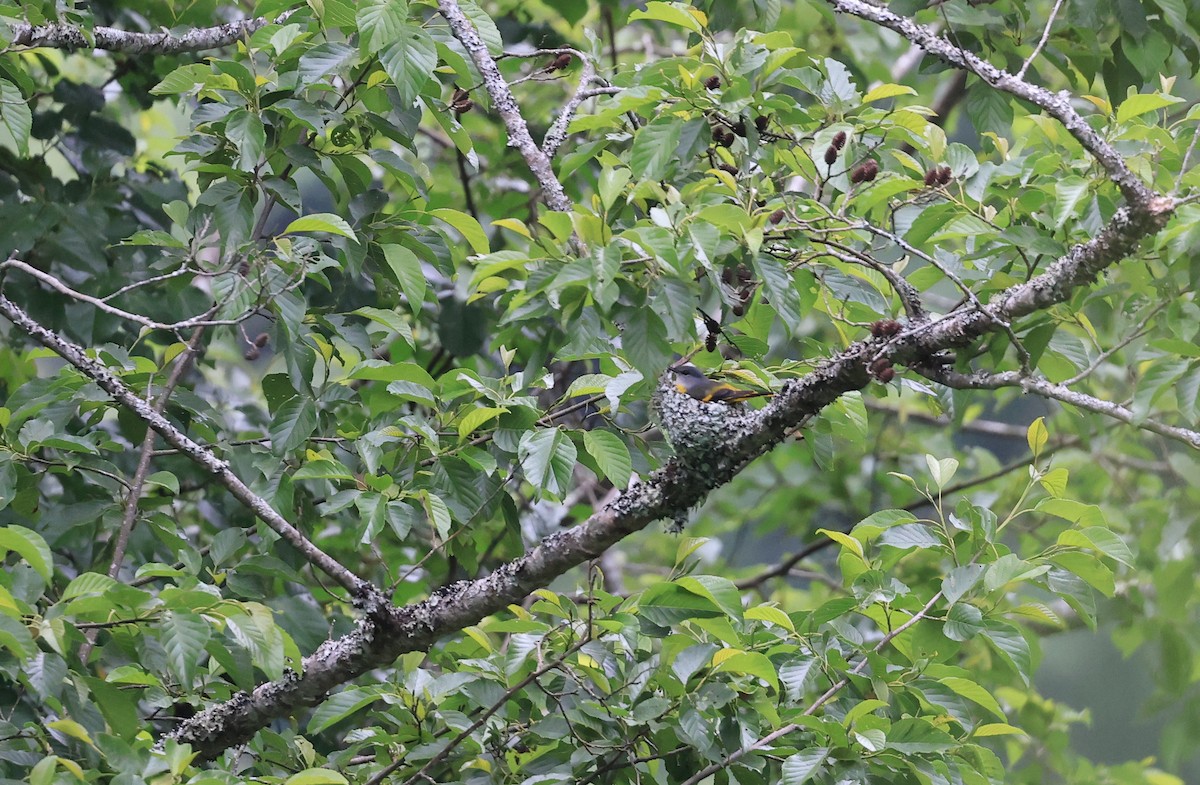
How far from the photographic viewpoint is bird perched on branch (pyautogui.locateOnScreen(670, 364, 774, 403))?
1.86m

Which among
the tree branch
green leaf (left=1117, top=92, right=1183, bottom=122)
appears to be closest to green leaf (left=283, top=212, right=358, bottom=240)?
the tree branch

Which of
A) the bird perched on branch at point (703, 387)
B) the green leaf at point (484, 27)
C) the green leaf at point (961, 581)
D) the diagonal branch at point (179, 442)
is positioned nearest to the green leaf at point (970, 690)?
the green leaf at point (961, 581)

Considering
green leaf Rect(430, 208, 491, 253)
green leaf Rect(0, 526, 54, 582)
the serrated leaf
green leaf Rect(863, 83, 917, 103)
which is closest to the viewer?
green leaf Rect(0, 526, 54, 582)

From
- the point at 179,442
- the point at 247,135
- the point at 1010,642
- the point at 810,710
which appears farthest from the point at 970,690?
the point at 247,135

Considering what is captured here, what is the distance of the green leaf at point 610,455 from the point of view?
1756mm

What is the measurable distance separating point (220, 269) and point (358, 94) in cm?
40

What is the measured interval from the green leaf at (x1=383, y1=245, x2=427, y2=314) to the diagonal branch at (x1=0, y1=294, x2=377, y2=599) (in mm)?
415

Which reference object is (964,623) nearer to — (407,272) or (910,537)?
(910,537)

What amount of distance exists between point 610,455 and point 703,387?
28 centimetres

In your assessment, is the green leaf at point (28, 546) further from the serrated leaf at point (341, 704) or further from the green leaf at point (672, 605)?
the green leaf at point (672, 605)

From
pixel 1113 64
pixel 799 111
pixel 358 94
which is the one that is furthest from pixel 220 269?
pixel 1113 64

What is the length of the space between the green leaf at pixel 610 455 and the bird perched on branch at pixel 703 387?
0.14 meters

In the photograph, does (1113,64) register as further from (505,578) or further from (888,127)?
(505,578)

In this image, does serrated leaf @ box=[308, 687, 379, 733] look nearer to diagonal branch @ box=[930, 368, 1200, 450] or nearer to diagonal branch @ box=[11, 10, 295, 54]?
diagonal branch @ box=[930, 368, 1200, 450]
